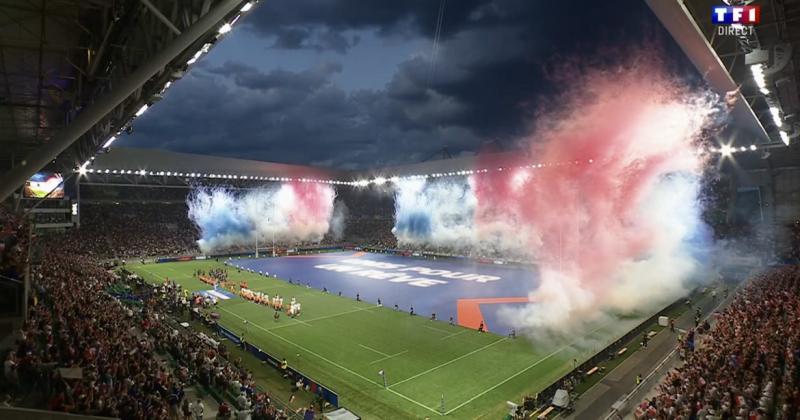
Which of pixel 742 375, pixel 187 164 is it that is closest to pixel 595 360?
pixel 742 375

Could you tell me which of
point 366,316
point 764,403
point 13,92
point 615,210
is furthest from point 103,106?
point 615,210

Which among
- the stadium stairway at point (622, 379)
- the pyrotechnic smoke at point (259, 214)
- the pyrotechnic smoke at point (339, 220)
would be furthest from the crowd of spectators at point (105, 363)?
the pyrotechnic smoke at point (339, 220)

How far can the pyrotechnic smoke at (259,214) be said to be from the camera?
242ft

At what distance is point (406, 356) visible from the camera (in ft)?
81.5

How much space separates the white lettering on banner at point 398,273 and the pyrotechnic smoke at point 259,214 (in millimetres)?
19682

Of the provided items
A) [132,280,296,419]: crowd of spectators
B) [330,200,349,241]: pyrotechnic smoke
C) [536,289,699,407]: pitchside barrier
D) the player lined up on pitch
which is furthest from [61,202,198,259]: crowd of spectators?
[536,289,699,407]: pitchside barrier

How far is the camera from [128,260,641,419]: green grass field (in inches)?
763

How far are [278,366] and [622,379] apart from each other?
617 inches

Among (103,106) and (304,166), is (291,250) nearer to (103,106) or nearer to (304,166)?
(304,166)

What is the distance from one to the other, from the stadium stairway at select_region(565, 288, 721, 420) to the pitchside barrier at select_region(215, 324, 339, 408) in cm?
903

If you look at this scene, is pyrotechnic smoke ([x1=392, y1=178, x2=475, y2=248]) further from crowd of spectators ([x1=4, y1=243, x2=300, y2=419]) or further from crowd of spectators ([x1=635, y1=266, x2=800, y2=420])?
crowd of spectators ([x1=4, y1=243, x2=300, y2=419])

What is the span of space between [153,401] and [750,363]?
1782 centimetres

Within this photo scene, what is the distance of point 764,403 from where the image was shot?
11898 mm

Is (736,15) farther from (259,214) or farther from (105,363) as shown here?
(259,214)
